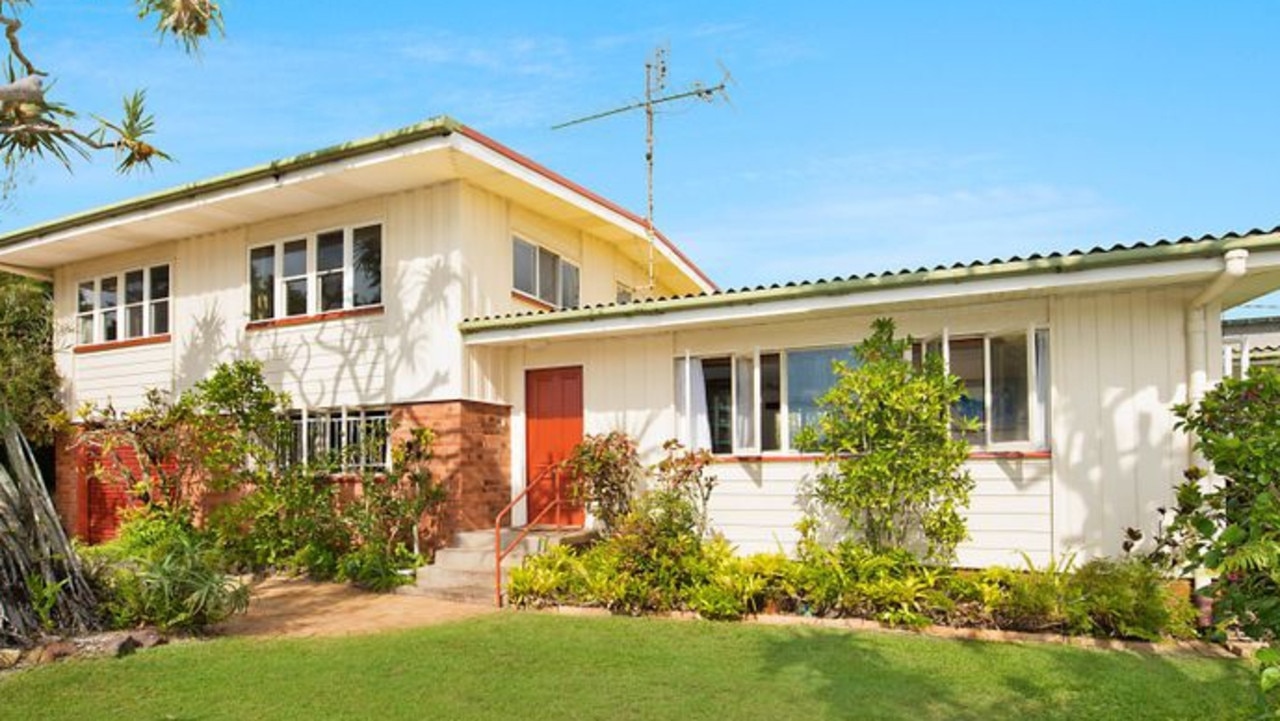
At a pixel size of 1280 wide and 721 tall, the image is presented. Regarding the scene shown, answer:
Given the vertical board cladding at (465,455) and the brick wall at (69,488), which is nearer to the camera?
the vertical board cladding at (465,455)

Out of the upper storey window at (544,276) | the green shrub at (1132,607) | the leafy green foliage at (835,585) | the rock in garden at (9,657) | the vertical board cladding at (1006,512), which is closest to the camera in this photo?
the rock in garden at (9,657)

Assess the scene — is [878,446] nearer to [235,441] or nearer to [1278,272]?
[1278,272]

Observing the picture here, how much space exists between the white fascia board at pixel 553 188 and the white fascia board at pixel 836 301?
2.20 metres

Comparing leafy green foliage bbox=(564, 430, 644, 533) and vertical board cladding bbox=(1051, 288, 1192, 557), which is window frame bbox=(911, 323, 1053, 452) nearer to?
vertical board cladding bbox=(1051, 288, 1192, 557)

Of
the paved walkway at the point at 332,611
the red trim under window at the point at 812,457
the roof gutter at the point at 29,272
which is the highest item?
the roof gutter at the point at 29,272

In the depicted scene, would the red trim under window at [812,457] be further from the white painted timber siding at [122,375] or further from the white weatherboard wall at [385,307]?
the white painted timber siding at [122,375]

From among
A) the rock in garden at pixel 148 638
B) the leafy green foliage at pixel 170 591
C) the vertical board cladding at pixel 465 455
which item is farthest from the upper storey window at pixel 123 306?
the rock in garden at pixel 148 638

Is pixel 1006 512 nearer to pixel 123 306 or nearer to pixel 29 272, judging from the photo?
pixel 123 306

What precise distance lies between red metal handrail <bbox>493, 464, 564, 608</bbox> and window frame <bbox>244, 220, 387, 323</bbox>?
3500mm

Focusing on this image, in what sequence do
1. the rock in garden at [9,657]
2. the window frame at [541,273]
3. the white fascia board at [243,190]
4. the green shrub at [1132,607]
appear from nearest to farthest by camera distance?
the rock in garden at [9,657] → the green shrub at [1132,607] → the white fascia board at [243,190] → the window frame at [541,273]

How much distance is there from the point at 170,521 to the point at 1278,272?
572 inches

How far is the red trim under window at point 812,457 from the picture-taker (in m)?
9.42

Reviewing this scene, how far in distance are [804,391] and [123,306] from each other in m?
12.5

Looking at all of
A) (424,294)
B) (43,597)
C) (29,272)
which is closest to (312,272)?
(424,294)
